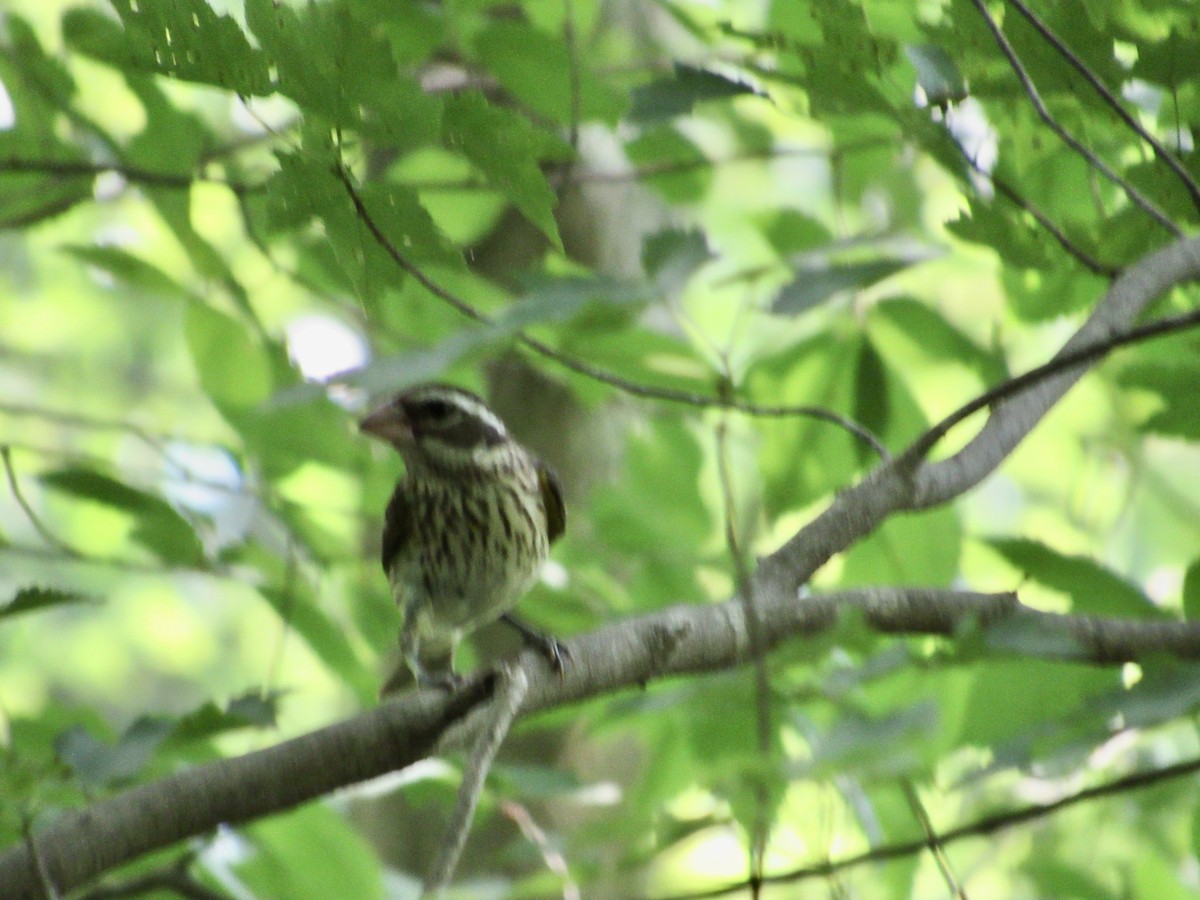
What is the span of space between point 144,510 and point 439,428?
1.21 meters

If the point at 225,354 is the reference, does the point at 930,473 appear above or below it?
below

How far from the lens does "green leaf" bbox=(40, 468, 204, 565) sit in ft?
9.87

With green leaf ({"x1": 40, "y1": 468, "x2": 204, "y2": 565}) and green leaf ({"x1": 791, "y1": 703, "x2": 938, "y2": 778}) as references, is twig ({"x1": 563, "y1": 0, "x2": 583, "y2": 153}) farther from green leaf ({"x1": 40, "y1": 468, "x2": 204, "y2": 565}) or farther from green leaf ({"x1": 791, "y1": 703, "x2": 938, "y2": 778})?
green leaf ({"x1": 791, "y1": 703, "x2": 938, "y2": 778})

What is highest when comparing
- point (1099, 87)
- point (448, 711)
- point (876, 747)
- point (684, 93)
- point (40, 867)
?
point (684, 93)

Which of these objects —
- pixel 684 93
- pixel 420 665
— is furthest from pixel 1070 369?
pixel 420 665

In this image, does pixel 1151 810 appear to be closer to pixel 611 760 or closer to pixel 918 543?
pixel 918 543

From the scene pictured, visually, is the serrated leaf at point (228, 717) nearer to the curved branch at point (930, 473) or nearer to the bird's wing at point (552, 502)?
the curved branch at point (930, 473)

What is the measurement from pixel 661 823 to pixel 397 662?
Result: 2.67m

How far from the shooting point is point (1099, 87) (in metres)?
2.10

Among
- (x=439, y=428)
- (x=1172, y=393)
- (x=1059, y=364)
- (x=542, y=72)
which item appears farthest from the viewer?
(x=439, y=428)

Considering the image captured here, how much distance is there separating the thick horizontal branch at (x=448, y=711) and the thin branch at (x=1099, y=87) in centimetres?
76

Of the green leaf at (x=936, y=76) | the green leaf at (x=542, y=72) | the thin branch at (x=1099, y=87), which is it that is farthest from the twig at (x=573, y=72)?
the thin branch at (x=1099, y=87)

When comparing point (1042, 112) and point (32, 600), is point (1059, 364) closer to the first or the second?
point (1042, 112)

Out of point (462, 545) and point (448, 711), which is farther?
point (462, 545)
